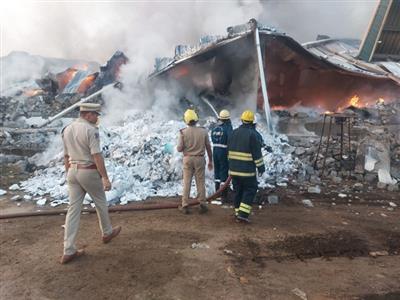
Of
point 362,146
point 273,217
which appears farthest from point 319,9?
point 273,217

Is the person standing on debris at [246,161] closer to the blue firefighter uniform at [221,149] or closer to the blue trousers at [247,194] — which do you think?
the blue trousers at [247,194]

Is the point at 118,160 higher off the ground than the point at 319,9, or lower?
lower

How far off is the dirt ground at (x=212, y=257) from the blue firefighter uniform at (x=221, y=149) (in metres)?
0.69

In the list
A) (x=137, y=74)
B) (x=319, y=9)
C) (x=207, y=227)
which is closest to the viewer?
(x=207, y=227)

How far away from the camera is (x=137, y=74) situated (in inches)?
508

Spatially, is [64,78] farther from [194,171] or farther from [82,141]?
[82,141]

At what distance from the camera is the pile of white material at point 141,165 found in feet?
22.9

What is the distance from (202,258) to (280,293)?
1.04 meters

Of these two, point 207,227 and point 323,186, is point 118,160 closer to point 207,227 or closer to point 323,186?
point 207,227

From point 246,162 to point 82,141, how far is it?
234 cm

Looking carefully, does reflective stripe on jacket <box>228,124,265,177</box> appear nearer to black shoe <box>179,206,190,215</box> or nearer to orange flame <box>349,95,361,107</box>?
black shoe <box>179,206,190,215</box>

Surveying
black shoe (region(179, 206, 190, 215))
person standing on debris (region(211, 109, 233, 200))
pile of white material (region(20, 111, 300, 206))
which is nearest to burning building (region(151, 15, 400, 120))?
pile of white material (region(20, 111, 300, 206))

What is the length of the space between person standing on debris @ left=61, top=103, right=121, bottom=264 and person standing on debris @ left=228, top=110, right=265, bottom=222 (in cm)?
203

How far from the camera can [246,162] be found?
5242mm
